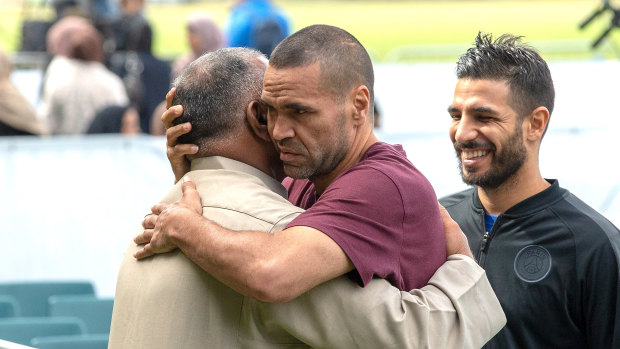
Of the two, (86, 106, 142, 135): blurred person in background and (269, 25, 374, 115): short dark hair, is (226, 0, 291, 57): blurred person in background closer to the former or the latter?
(86, 106, 142, 135): blurred person in background

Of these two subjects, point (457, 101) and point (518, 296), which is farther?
point (457, 101)

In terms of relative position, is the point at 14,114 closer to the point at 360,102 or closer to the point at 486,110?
the point at 486,110

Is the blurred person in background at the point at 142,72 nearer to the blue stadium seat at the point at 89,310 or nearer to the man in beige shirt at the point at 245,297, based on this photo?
the blue stadium seat at the point at 89,310

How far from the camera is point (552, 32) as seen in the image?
1064 inches

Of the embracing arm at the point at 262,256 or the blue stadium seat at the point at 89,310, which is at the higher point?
the embracing arm at the point at 262,256

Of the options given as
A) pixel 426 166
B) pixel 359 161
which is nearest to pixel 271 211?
pixel 359 161

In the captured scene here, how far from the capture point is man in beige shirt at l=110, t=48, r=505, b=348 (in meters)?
2.31

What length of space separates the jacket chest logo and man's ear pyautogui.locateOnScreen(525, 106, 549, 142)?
34cm

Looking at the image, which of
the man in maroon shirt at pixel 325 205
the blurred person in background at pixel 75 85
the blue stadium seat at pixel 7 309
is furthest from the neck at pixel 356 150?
the blurred person in background at pixel 75 85

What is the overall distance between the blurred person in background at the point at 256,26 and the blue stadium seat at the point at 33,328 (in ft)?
14.0

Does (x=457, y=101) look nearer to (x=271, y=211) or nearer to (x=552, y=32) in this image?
(x=271, y=211)

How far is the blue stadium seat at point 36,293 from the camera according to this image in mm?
5090

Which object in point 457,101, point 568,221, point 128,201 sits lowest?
point 128,201

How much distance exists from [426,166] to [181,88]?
152 inches
